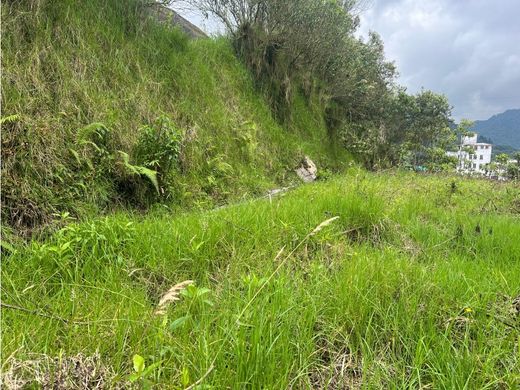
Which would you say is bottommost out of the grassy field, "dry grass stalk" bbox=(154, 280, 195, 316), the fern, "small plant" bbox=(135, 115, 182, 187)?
the grassy field

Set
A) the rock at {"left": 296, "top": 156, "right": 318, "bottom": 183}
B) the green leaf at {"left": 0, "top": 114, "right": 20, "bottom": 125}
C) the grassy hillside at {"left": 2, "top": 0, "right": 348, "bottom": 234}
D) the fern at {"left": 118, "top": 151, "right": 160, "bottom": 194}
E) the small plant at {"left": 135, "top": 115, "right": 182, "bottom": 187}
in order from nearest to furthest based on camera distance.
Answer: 1. the green leaf at {"left": 0, "top": 114, "right": 20, "bottom": 125}
2. the grassy hillside at {"left": 2, "top": 0, "right": 348, "bottom": 234}
3. the fern at {"left": 118, "top": 151, "right": 160, "bottom": 194}
4. the small plant at {"left": 135, "top": 115, "right": 182, "bottom": 187}
5. the rock at {"left": 296, "top": 156, "right": 318, "bottom": 183}

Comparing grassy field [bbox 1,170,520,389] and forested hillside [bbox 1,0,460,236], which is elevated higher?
forested hillside [bbox 1,0,460,236]

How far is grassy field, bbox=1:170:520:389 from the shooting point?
4.30 ft

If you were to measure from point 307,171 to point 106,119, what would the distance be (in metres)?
5.77

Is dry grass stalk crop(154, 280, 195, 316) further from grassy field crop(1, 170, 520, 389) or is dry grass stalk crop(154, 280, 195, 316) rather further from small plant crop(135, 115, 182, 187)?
small plant crop(135, 115, 182, 187)

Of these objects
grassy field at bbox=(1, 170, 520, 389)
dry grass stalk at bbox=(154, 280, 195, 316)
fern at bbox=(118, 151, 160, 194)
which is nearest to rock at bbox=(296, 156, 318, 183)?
fern at bbox=(118, 151, 160, 194)

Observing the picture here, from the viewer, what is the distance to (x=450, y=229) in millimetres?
3445

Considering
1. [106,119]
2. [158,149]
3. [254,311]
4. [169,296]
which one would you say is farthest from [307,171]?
[169,296]

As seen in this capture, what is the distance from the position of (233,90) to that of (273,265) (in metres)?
6.99

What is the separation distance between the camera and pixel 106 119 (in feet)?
13.5

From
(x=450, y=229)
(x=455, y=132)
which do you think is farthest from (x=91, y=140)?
(x=455, y=132)

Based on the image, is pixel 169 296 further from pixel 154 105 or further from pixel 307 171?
pixel 307 171

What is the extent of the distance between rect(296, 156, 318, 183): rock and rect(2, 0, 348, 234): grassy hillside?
959 millimetres

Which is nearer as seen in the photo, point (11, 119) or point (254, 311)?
point (254, 311)
